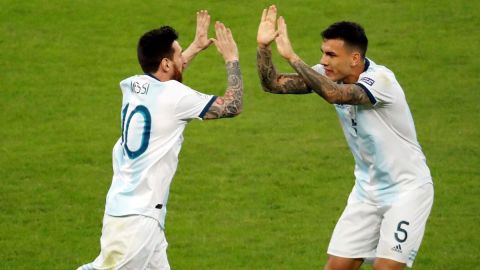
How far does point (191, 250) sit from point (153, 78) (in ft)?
14.8

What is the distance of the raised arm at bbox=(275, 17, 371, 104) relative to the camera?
10.5 metres

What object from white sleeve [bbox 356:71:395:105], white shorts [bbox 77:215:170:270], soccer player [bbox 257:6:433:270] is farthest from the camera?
soccer player [bbox 257:6:433:270]

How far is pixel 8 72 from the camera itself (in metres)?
21.0

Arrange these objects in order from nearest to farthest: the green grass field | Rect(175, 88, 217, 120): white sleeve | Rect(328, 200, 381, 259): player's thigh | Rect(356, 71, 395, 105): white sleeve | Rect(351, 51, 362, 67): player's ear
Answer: Rect(175, 88, 217, 120): white sleeve → Rect(356, 71, 395, 105): white sleeve → Rect(351, 51, 362, 67): player's ear → Rect(328, 200, 381, 259): player's thigh → the green grass field

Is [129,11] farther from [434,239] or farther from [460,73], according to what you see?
[434,239]

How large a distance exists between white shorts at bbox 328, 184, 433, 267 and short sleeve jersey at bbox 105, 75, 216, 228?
179 centimetres

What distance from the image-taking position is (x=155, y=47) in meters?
10.4

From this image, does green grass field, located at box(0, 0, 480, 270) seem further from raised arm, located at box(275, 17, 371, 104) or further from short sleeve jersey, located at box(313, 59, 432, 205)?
raised arm, located at box(275, 17, 371, 104)

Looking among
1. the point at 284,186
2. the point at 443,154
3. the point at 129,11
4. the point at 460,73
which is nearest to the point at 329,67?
the point at 284,186

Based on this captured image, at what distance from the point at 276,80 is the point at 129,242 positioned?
220cm

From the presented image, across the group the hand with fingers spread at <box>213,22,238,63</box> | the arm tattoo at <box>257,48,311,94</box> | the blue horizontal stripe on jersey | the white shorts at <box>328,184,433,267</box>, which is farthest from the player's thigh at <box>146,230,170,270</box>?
the blue horizontal stripe on jersey

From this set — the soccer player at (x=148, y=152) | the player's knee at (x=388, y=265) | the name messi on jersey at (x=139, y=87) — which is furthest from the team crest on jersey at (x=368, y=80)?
the name messi on jersey at (x=139, y=87)

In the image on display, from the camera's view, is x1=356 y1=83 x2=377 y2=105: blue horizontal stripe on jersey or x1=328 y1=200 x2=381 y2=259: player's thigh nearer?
x1=356 y1=83 x2=377 y2=105: blue horizontal stripe on jersey

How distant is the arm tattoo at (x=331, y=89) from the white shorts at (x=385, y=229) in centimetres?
102
